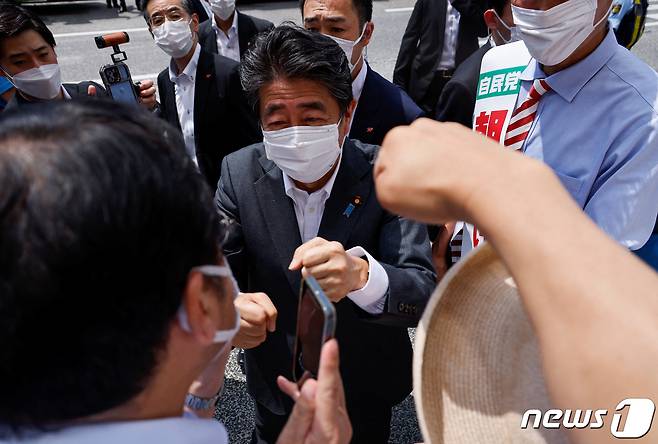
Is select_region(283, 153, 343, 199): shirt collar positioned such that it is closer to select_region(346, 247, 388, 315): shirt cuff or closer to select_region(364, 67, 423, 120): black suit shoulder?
select_region(346, 247, 388, 315): shirt cuff

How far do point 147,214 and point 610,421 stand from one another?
59cm

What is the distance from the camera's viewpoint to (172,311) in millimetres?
800

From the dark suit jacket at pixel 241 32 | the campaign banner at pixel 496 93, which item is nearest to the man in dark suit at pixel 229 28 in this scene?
the dark suit jacket at pixel 241 32

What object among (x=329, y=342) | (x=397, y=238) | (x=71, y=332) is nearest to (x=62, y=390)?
(x=71, y=332)

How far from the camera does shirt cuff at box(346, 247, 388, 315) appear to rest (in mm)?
1445

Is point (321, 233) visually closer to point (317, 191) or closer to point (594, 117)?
point (317, 191)

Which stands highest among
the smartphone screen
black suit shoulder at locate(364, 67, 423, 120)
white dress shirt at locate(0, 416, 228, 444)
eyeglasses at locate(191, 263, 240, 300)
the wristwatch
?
eyeglasses at locate(191, 263, 240, 300)

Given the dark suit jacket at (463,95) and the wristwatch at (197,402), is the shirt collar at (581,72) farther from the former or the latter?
the wristwatch at (197,402)

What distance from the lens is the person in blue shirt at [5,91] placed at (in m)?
3.02

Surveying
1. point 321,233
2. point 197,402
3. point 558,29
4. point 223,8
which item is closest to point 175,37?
point 223,8

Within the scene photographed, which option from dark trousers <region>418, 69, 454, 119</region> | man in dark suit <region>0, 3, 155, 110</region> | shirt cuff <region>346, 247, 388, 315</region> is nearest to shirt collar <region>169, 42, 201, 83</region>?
man in dark suit <region>0, 3, 155, 110</region>

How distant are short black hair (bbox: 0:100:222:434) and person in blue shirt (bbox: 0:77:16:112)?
8.79ft

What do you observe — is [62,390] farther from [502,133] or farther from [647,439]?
[502,133]

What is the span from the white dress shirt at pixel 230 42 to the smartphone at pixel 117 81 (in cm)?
166
